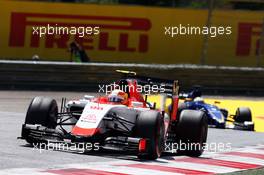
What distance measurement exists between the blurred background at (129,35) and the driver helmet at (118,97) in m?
18.5

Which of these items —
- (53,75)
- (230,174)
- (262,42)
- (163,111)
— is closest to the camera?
(230,174)

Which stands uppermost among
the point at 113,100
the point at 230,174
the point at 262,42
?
the point at 262,42

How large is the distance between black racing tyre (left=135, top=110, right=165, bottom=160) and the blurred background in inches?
769

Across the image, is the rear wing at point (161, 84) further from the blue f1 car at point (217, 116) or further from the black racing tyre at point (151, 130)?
the blue f1 car at point (217, 116)

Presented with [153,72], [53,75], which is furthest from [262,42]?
[53,75]

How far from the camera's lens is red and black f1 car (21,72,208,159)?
12695 mm

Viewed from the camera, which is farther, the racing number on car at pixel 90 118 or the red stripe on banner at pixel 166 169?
the racing number on car at pixel 90 118

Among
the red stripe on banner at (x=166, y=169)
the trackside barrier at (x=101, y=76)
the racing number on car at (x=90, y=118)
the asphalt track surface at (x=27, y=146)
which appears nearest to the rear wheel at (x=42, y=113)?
the asphalt track surface at (x=27, y=146)

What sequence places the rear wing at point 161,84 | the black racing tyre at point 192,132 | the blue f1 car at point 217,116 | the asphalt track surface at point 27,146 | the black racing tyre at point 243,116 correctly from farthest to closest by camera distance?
the black racing tyre at point 243,116 < the blue f1 car at point 217,116 < the rear wing at point 161,84 < the black racing tyre at point 192,132 < the asphalt track surface at point 27,146

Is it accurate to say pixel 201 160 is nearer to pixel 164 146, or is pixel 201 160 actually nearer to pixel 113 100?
pixel 164 146

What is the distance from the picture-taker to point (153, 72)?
94.4 feet

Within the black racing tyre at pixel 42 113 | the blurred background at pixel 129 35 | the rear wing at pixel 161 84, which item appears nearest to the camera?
the black racing tyre at pixel 42 113

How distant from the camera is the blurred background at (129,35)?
32688 mm

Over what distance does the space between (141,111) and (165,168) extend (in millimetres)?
1609
